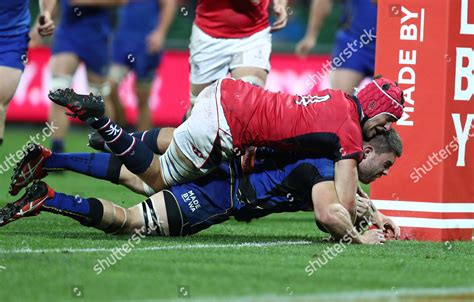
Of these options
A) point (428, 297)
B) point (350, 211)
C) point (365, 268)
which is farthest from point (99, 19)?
point (428, 297)

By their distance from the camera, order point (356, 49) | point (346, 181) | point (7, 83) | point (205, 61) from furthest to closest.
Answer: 1. point (356, 49)
2. point (205, 61)
3. point (7, 83)
4. point (346, 181)

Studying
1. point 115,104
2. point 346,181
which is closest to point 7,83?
point 346,181

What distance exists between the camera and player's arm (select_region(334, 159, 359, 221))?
683cm

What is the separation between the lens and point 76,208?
6910mm

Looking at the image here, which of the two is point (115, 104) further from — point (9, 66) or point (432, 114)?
point (432, 114)

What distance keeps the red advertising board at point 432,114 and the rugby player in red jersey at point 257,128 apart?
51 centimetres

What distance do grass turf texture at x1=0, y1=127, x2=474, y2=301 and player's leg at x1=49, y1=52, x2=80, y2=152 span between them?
4.16m

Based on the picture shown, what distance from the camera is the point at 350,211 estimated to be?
6.93 m

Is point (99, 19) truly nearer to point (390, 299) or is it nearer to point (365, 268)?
point (365, 268)

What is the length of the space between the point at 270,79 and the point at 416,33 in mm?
11730

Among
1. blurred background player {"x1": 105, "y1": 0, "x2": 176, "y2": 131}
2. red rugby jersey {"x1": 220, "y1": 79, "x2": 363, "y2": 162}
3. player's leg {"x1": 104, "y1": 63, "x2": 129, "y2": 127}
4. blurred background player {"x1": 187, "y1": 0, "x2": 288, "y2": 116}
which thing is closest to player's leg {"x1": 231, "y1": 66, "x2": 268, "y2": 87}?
blurred background player {"x1": 187, "y1": 0, "x2": 288, "y2": 116}

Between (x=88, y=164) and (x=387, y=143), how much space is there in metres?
2.03

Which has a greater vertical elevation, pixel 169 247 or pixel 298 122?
pixel 298 122

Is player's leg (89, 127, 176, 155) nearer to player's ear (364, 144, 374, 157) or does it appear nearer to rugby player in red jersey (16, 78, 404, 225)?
rugby player in red jersey (16, 78, 404, 225)
